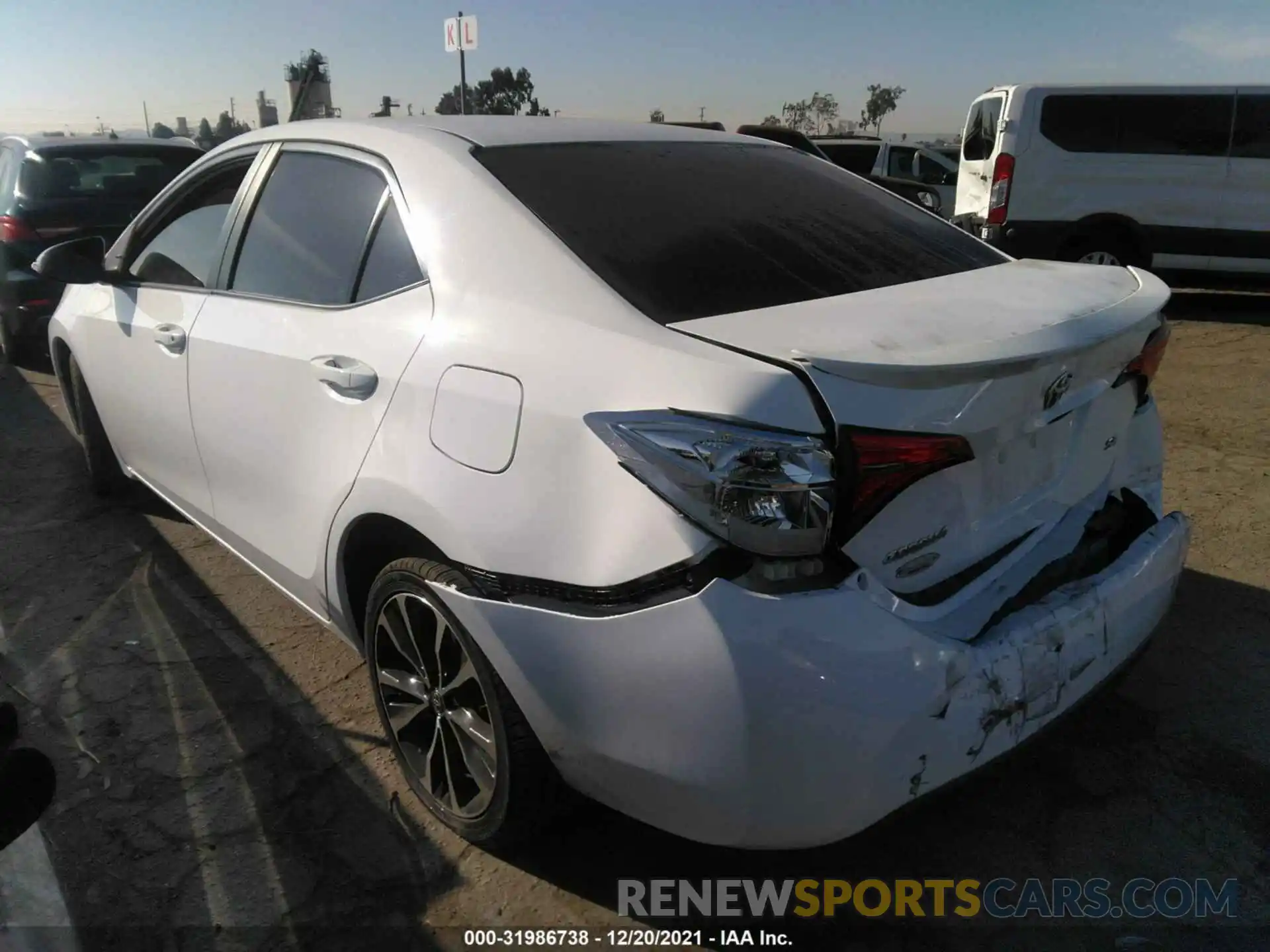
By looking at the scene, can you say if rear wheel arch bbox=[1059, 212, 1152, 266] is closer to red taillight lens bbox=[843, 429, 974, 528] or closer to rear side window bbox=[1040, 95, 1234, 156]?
rear side window bbox=[1040, 95, 1234, 156]

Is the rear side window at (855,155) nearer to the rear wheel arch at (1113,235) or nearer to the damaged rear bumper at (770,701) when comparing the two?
the rear wheel arch at (1113,235)

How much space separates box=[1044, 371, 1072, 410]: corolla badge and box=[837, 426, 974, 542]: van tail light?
0.95ft

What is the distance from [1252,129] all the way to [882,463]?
9488mm

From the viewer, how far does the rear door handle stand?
2.23m

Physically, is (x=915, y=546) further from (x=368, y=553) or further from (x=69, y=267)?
(x=69, y=267)

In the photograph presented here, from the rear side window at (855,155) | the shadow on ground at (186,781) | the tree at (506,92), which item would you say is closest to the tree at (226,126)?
the tree at (506,92)

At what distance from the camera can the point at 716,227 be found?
2.31 meters

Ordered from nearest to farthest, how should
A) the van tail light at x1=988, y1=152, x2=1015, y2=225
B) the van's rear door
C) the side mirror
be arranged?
the side mirror, the van tail light at x1=988, y1=152, x2=1015, y2=225, the van's rear door

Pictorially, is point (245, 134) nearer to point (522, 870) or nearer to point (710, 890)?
point (522, 870)

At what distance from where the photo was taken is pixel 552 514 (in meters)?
1.78

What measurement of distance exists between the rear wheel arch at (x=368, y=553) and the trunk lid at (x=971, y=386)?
31.1 inches

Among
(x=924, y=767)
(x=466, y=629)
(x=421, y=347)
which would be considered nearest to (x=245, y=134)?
(x=421, y=347)

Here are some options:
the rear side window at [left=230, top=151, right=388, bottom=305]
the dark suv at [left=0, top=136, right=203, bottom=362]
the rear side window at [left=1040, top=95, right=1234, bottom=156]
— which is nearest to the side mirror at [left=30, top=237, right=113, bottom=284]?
the rear side window at [left=230, top=151, right=388, bottom=305]

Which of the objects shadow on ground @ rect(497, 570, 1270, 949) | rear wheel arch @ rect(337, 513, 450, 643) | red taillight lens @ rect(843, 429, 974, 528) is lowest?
shadow on ground @ rect(497, 570, 1270, 949)
